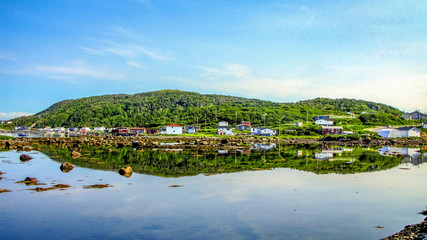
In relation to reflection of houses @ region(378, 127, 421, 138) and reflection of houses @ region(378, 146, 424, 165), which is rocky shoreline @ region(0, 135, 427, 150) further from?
reflection of houses @ region(378, 146, 424, 165)

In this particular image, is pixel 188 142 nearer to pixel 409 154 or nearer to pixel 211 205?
pixel 409 154

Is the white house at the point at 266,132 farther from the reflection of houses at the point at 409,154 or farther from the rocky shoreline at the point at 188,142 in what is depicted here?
the reflection of houses at the point at 409,154

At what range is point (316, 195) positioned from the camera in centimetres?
1972

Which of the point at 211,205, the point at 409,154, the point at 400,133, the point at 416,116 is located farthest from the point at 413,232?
the point at 416,116

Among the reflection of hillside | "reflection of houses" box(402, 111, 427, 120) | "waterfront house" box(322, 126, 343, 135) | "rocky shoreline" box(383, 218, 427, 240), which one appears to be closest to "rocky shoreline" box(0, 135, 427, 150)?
"waterfront house" box(322, 126, 343, 135)

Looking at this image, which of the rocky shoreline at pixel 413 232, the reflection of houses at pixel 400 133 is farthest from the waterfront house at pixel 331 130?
the rocky shoreline at pixel 413 232

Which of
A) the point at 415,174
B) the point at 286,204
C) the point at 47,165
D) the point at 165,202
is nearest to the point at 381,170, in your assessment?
the point at 415,174

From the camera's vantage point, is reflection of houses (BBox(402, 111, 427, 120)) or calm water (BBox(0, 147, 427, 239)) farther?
reflection of houses (BBox(402, 111, 427, 120))

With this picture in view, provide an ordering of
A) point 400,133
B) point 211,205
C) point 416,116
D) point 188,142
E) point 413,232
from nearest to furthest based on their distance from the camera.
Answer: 1. point 413,232
2. point 211,205
3. point 188,142
4. point 400,133
5. point 416,116

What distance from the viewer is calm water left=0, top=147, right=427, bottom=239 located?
42.4 feet

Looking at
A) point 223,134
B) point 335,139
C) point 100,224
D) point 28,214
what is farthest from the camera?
point 223,134

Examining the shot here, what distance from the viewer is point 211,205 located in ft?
55.9

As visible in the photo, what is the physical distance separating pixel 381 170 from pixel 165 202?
23855 mm

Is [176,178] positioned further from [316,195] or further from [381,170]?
[381,170]
